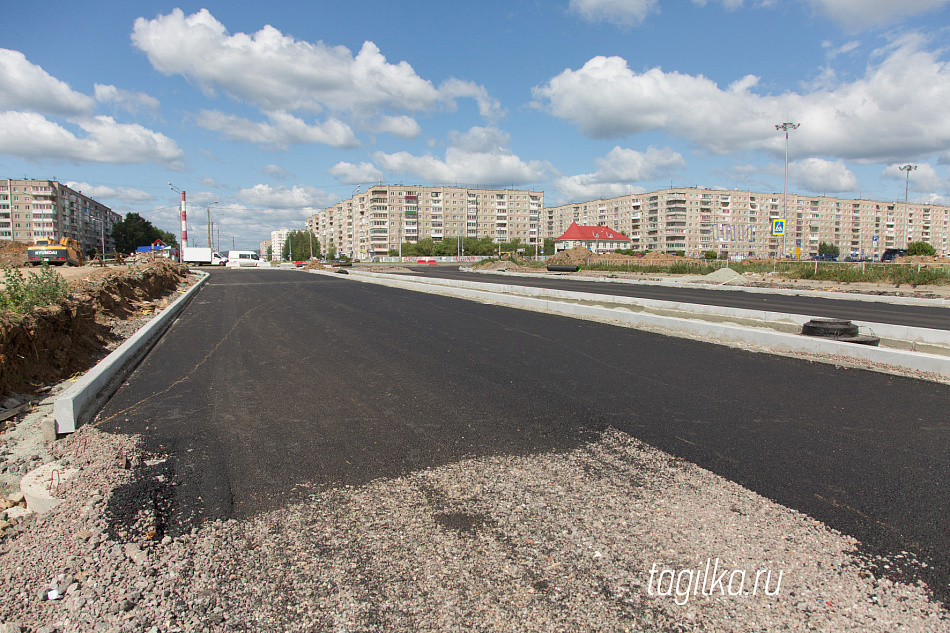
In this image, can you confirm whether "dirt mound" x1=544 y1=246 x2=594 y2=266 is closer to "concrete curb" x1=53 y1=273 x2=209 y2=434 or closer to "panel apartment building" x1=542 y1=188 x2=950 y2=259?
"concrete curb" x1=53 y1=273 x2=209 y2=434

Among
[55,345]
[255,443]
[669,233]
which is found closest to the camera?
[255,443]

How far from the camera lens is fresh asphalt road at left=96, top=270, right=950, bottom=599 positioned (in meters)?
3.50

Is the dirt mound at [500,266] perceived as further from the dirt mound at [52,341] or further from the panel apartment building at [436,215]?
the panel apartment building at [436,215]

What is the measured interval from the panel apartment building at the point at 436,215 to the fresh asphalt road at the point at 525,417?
11804cm

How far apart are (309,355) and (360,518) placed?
553 cm

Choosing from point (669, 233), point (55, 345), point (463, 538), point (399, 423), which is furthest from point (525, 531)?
point (669, 233)

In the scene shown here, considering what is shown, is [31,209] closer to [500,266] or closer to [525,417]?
[500,266]

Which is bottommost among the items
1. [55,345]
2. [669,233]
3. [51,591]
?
[51,591]

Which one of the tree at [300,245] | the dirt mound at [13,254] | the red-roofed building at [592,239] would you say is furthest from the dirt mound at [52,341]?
the tree at [300,245]

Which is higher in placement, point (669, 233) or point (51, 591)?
point (669, 233)

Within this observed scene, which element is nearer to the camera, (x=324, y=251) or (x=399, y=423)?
(x=399, y=423)

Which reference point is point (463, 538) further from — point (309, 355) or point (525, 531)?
point (309, 355)

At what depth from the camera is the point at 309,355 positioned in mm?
8289

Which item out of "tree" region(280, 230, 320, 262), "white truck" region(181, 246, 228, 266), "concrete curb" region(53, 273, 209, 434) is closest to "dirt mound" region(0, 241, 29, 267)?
"white truck" region(181, 246, 228, 266)
